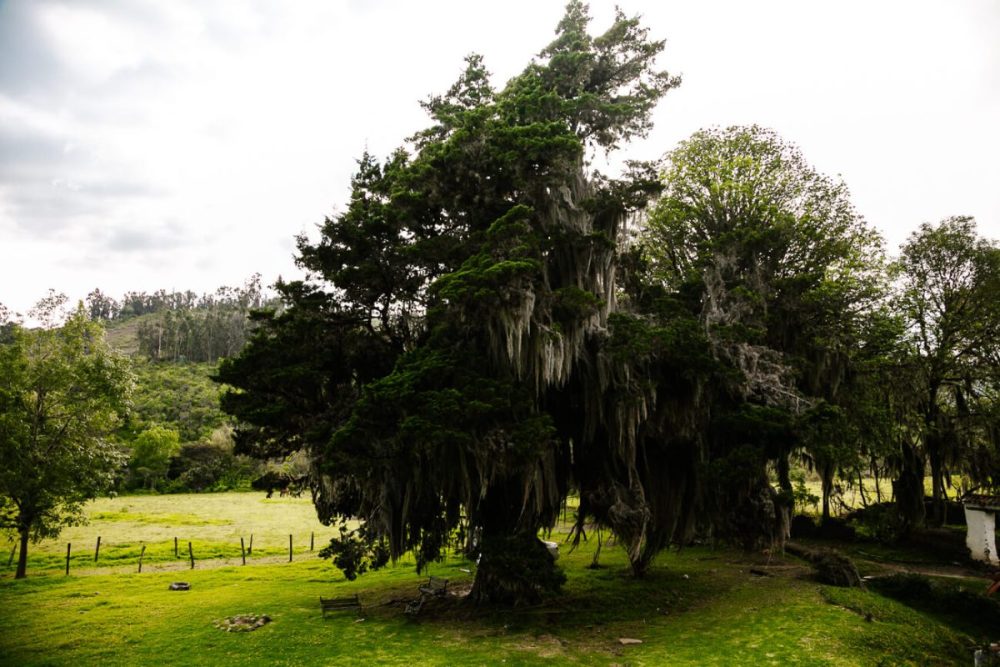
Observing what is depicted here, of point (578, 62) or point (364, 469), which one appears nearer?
point (364, 469)

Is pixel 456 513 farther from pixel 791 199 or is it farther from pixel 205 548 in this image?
pixel 205 548

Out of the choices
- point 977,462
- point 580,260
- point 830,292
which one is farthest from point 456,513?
point 977,462

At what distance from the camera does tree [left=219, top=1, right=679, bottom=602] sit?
427 inches

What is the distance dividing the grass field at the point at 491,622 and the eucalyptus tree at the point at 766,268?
3.59 meters

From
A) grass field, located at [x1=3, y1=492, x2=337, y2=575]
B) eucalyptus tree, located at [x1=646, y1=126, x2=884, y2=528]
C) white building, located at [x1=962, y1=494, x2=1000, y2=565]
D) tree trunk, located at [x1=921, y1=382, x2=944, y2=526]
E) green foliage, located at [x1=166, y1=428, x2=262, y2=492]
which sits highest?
eucalyptus tree, located at [x1=646, y1=126, x2=884, y2=528]

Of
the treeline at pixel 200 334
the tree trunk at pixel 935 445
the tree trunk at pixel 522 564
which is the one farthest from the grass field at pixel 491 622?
the treeline at pixel 200 334

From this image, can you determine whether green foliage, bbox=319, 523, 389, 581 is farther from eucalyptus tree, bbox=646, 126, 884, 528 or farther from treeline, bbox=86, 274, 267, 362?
treeline, bbox=86, 274, 267, 362

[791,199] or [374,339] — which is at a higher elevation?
[791,199]

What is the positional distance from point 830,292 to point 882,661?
11.4 metres

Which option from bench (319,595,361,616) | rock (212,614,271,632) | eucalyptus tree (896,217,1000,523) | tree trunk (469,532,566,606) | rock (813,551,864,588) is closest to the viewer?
tree trunk (469,532,566,606)

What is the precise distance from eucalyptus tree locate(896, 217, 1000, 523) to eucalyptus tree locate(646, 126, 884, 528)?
304 cm

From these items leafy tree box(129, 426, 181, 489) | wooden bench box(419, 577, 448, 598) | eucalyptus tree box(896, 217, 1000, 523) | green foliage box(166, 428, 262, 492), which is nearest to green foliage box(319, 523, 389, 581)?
wooden bench box(419, 577, 448, 598)

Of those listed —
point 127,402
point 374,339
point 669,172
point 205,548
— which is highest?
point 669,172

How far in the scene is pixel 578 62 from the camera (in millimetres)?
14539
